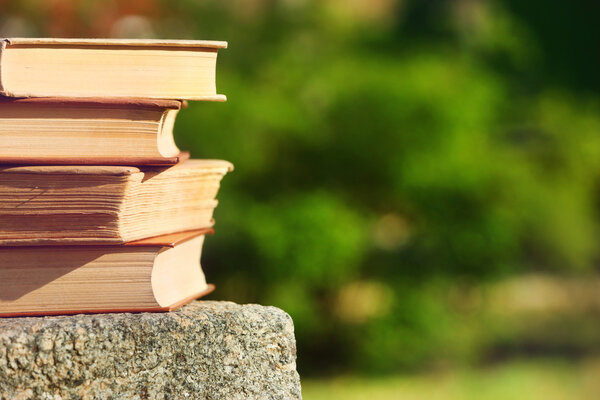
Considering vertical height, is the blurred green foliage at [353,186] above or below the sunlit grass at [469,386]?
above

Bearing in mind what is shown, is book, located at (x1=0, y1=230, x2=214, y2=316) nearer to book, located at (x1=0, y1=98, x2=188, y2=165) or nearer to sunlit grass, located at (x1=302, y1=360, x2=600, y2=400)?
book, located at (x1=0, y1=98, x2=188, y2=165)

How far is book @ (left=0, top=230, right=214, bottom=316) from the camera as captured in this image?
140 centimetres

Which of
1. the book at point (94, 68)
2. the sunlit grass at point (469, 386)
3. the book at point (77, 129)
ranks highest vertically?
the sunlit grass at point (469, 386)

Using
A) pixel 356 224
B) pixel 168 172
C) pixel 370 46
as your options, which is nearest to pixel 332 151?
pixel 356 224

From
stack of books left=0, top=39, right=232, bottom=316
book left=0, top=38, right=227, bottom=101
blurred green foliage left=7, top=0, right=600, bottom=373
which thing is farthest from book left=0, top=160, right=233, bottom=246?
blurred green foliage left=7, top=0, right=600, bottom=373

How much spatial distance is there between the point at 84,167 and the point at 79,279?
18 cm

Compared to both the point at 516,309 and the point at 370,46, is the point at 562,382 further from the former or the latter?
the point at 370,46

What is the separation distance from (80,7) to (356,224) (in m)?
3.68

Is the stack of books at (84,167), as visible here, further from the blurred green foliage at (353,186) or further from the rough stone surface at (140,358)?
the blurred green foliage at (353,186)

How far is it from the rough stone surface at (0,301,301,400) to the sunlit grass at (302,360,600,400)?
631 cm

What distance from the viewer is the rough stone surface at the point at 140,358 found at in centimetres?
134

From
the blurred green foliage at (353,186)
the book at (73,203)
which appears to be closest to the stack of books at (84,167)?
the book at (73,203)

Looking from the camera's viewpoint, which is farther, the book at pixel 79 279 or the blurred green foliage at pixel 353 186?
the blurred green foliage at pixel 353 186

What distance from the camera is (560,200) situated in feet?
32.5
